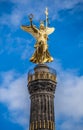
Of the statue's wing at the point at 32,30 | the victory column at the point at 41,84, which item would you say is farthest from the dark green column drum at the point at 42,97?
the statue's wing at the point at 32,30

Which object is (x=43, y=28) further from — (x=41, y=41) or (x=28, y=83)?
(x=28, y=83)

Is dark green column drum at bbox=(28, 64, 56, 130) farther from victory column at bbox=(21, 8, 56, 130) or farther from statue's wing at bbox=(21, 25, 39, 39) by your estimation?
statue's wing at bbox=(21, 25, 39, 39)

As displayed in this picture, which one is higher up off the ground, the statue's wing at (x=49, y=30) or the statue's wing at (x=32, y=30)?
the statue's wing at (x=49, y=30)

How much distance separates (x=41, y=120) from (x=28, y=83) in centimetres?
529

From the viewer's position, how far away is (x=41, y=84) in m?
51.1

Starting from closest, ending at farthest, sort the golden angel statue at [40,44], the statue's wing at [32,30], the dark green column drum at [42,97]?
1. the dark green column drum at [42,97]
2. the golden angel statue at [40,44]
3. the statue's wing at [32,30]

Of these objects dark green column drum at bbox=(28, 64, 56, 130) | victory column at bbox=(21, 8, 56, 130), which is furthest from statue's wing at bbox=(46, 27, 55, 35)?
dark green column drum at bbox=(28, 64, 56, 130)

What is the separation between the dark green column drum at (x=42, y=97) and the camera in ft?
161

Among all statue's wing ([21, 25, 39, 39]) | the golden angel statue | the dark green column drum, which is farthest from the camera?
statue's wing ([21, 25, 39, 39])

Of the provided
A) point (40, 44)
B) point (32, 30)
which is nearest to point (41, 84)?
point (40, 44)

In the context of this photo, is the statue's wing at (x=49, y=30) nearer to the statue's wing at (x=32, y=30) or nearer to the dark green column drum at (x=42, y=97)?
the statue's wing at (x=32, y=30)

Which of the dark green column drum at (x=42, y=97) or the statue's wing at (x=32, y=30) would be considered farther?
the statue's wing at (x=32, y=30)

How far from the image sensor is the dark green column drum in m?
49.1

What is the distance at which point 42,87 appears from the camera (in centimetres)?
5088
